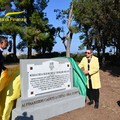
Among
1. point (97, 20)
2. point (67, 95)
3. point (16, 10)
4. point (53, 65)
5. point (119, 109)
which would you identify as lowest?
point (119, 109)

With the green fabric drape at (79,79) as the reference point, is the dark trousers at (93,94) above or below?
below

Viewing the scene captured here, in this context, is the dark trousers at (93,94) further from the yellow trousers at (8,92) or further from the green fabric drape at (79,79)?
the yellow trousers at (8,92)

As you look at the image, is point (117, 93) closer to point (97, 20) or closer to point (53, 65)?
point (53, 65)

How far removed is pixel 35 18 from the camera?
37.0 m

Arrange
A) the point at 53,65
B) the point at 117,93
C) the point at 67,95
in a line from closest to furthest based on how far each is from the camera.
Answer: the point at 53,65 < the point at 67,95 < the point at 117,93

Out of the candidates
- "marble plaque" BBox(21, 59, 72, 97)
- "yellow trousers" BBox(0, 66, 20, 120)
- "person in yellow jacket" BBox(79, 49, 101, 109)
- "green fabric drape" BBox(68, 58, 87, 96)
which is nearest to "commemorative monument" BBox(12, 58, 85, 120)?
"marble plaque" BBox(21, 59, 72, 97)

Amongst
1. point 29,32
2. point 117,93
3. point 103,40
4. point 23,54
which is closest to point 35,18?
point 29,32

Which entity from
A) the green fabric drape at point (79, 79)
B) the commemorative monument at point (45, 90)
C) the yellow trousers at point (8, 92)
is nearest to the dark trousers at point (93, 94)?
the green fabric drape at point (79, 79)

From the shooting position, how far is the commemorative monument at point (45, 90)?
7102 millimetres

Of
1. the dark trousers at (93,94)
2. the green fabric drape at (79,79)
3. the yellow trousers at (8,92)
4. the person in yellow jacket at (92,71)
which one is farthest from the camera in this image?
the dark trousers at (93,94)

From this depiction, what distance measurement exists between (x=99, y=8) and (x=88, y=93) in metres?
12.5

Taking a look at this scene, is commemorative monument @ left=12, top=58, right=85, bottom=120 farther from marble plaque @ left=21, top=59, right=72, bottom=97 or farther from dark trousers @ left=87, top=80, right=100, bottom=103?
dark trousers @ left=87, top=80, right=100, bottom=103

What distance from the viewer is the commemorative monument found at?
710 cm

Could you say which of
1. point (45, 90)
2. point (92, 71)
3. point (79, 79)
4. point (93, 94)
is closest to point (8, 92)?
point (45, 90)
